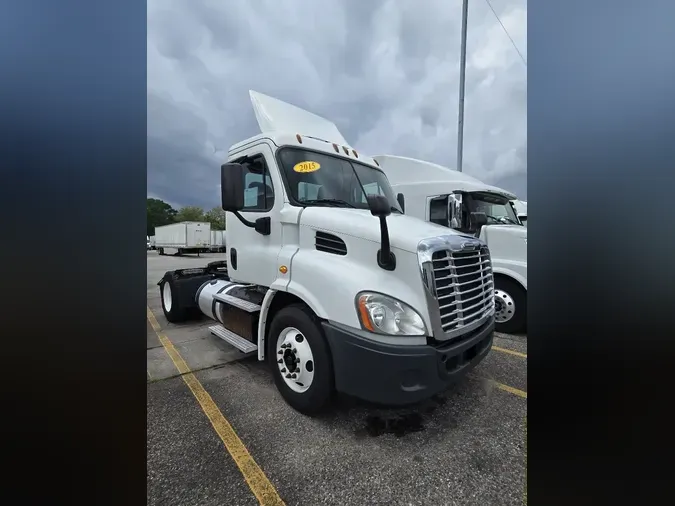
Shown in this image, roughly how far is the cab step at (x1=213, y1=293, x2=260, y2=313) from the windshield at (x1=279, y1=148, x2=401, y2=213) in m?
1.24

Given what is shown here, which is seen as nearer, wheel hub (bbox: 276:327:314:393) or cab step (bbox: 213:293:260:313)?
wheel hub (bbox: 276:327:314:393)

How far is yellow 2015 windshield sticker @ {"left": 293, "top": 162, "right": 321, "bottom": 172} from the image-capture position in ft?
9.65

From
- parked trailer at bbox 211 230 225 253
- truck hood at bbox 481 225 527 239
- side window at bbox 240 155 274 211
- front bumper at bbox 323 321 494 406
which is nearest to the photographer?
front bumper at bbox 323 321 494 406

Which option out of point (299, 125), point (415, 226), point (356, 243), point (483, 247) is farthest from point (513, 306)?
point (299, 125)

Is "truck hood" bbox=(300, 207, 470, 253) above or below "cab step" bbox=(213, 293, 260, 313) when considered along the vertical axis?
above

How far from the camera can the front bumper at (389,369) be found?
1.94 meters

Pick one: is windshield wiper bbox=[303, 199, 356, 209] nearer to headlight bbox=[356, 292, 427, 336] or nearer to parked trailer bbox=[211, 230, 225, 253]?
headlight bbox=[356, 292, 427, 336]

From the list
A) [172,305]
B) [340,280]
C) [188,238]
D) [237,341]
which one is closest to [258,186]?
[340,280]

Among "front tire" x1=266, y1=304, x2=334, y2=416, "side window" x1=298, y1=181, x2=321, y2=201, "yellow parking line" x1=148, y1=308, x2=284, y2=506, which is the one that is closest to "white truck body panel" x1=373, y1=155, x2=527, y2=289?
"side window" x1=298, y1=181, x2=321, y2=201

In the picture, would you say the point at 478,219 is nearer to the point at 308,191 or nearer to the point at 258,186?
the point at 308,191
